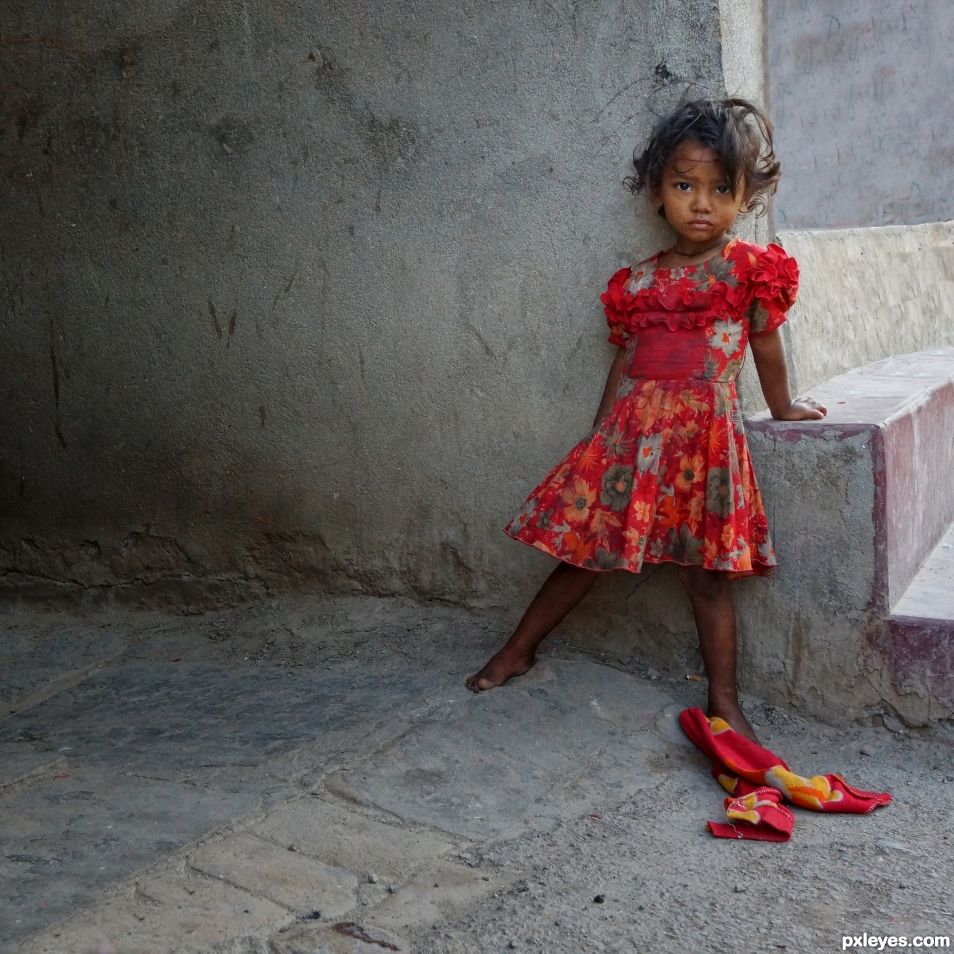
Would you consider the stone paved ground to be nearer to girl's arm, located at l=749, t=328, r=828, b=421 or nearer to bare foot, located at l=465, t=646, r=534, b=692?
bare foot, located at l=465, t=646, r=534, b=692

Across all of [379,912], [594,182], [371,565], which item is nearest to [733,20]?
[594,182]

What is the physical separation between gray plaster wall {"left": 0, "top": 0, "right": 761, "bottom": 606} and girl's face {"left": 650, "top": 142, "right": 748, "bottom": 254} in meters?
0.18

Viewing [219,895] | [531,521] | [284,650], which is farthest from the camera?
[284,650]

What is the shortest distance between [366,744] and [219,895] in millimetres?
613

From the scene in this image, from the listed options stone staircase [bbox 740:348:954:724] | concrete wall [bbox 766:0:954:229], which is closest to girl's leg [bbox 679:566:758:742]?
stone staircase [bbox 740:348:954:724]

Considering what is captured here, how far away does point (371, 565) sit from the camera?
3217mm

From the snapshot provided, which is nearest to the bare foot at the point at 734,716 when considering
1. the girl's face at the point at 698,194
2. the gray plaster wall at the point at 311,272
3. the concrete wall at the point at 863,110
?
the gray plaster wall at the point at 311,272

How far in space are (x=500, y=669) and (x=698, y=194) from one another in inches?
45.5

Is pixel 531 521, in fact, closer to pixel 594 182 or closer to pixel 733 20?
pixel 594 182

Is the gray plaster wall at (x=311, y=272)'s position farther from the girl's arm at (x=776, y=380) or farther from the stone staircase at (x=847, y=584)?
the stone staircase at (x=847, y=584)

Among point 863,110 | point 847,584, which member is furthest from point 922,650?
point 863,110

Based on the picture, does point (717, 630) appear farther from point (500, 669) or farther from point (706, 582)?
point (500, 669)

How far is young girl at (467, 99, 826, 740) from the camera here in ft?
8.36

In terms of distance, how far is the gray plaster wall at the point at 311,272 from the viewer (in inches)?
112
